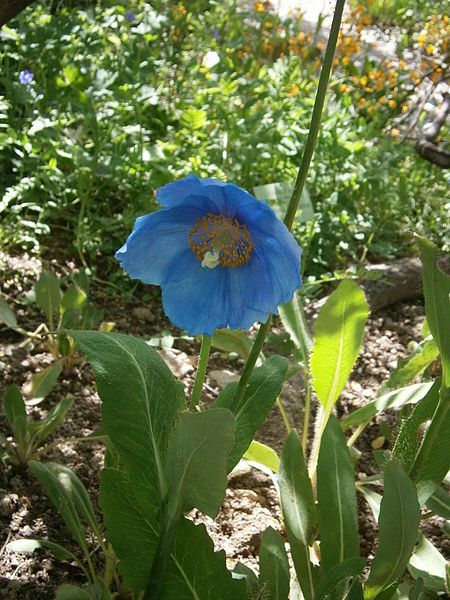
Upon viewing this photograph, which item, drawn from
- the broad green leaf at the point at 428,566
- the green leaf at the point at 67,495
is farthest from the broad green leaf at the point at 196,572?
the broad green leaf at the point at 428,566

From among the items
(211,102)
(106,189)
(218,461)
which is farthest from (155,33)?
(218,461)

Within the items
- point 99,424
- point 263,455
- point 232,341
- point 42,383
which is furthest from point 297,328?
point 42,383

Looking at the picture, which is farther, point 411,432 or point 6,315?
point 6,315

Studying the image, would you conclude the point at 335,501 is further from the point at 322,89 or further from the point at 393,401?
Answer: the point at 322,89

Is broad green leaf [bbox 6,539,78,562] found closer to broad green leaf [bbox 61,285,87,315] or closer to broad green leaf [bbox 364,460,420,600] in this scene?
broad green leaf [bbox 364,460,420,600]

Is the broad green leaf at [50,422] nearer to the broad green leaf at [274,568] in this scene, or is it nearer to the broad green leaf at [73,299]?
the broad green leaf at [73,299]

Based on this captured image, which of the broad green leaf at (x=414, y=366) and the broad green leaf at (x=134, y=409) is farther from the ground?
the broad green leaf at (x=414, y=366)

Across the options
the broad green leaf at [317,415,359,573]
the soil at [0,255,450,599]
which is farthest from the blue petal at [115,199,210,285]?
the soil at [0,255,450,599]
